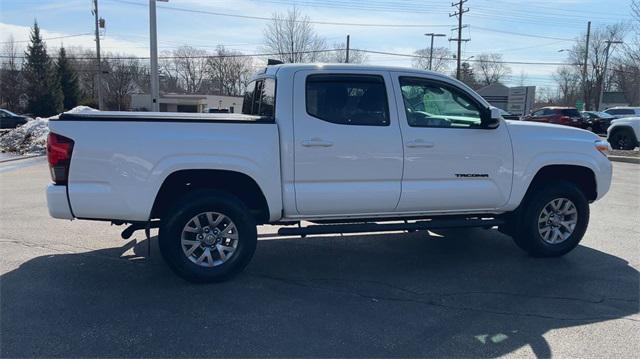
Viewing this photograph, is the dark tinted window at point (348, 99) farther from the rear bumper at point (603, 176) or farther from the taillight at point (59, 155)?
the rear bumper at point (603, 176)

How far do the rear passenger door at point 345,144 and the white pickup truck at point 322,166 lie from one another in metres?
0.01

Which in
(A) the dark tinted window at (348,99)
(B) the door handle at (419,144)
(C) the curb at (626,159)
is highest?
(A) the dark tinted window at (348,99)

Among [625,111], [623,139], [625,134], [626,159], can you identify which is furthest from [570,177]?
[625,111]

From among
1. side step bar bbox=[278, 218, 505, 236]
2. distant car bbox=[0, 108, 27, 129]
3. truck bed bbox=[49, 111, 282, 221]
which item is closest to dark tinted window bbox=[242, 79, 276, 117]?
truck bed bbox=[49, 111, 282, 221]

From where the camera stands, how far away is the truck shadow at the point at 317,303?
3.57 metres

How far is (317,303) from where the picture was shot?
14.2ft

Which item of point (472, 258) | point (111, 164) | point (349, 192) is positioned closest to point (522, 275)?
point (472, 258)

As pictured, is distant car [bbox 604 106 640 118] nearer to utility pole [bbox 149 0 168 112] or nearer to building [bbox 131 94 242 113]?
utility pole [bbox 149 0 168 112]

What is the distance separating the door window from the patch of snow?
50.0 feet

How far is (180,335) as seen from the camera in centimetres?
367

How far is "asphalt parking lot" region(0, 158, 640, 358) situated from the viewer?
3.59 metres

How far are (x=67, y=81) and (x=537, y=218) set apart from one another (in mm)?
58447

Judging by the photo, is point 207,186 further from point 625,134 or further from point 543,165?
point 625,134

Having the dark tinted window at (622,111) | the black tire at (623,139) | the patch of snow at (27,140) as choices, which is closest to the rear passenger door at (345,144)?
the patch of snow at (27,140)
